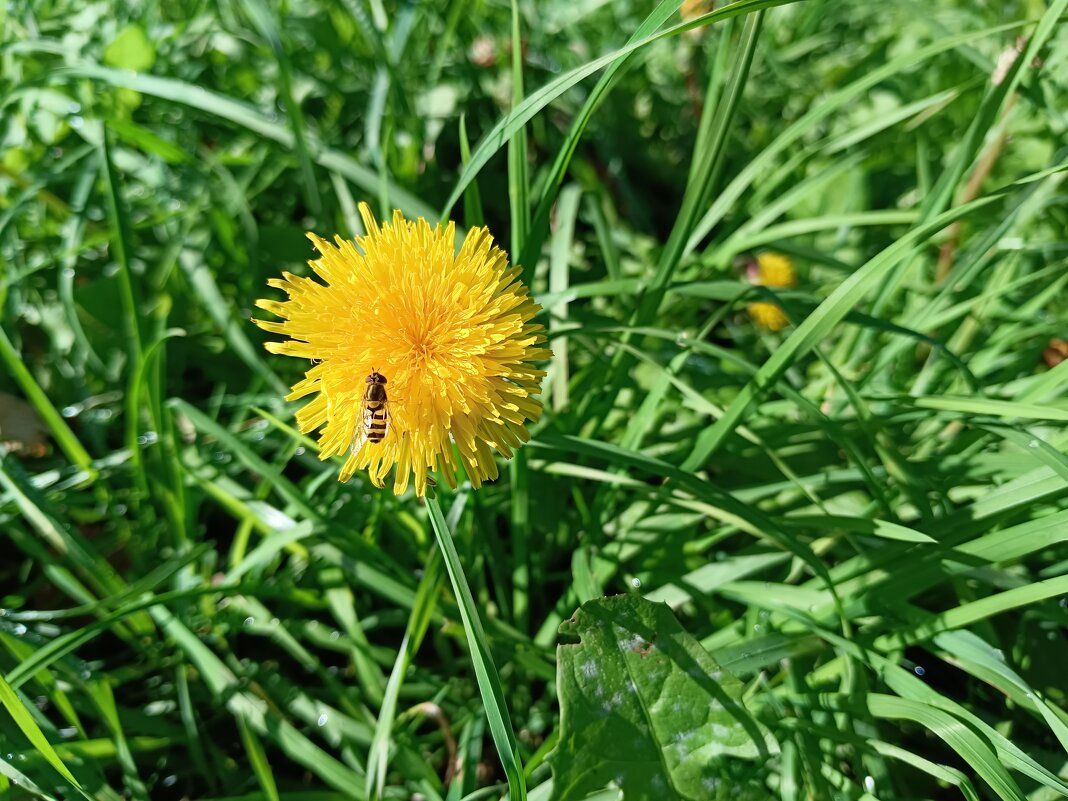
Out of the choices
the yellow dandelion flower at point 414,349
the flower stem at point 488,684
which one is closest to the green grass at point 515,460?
the flower stem at point 488,684

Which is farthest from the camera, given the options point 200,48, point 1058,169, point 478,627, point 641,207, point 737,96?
point 641,207

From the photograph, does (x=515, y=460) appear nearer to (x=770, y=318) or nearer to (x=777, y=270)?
(x=770, y=318)

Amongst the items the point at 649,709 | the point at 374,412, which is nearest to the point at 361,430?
the point at 374,412

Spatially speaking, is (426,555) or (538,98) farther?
(426,555)

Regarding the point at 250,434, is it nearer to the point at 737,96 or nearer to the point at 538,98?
the point at 538,98

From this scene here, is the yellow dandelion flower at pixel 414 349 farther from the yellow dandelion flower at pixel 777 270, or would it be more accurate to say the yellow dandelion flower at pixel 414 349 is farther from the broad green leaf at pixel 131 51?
the yellow dandelion flower at pixel 777 270

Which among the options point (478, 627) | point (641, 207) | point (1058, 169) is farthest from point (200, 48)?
point (1058, 169)

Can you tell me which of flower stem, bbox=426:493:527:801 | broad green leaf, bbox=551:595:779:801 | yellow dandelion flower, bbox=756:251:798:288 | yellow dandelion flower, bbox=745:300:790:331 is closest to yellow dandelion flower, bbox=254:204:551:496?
flower stem, bbox=426:493:527:801

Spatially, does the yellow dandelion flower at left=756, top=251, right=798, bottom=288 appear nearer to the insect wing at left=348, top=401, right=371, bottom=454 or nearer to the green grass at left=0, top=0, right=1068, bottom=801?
the green grass at left=0, top=0, right=1068, bottom=801
